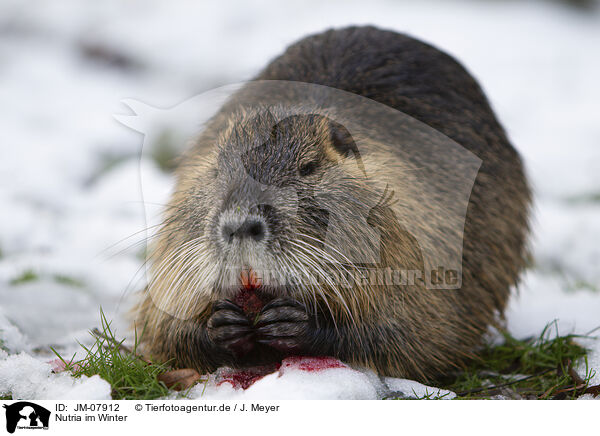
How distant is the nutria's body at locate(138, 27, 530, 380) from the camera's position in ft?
6.75

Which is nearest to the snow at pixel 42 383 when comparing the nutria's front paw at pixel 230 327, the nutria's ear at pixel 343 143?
the nutria's front paw at pixel 230 327

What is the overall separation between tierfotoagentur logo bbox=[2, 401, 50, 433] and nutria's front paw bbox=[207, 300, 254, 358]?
22.7 inches

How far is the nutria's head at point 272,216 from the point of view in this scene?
1981mm

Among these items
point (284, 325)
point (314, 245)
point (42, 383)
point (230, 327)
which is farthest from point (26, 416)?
point (314, 245)

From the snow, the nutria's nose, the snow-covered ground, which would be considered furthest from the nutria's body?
the snow

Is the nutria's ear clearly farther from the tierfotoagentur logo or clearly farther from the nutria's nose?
the tierfotoagentur logo

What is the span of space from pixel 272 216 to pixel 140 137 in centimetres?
186

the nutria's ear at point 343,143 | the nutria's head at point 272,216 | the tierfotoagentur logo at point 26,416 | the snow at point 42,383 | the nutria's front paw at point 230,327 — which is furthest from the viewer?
the nutria's ear at point 343,143

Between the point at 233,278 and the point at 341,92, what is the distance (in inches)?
38.3

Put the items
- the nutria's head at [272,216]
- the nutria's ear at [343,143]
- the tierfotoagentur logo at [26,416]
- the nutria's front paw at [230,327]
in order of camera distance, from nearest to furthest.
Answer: the tierfotoagentur logo at [26,416] → the nutria's head at [272,216] → the nutria's front paw at [230,327] → the nutria's ear at [343,143]

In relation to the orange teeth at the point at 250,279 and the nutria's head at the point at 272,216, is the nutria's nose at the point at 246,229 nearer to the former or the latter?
the nutria's head at the point at 272,216

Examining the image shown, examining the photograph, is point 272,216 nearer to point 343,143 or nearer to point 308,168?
point 308,168

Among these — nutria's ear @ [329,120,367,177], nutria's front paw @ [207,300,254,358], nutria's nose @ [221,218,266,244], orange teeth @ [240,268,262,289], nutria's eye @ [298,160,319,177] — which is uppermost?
nutria's ear @ [329,120,367,177]

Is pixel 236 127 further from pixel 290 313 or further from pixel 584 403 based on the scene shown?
pixel 584 403
